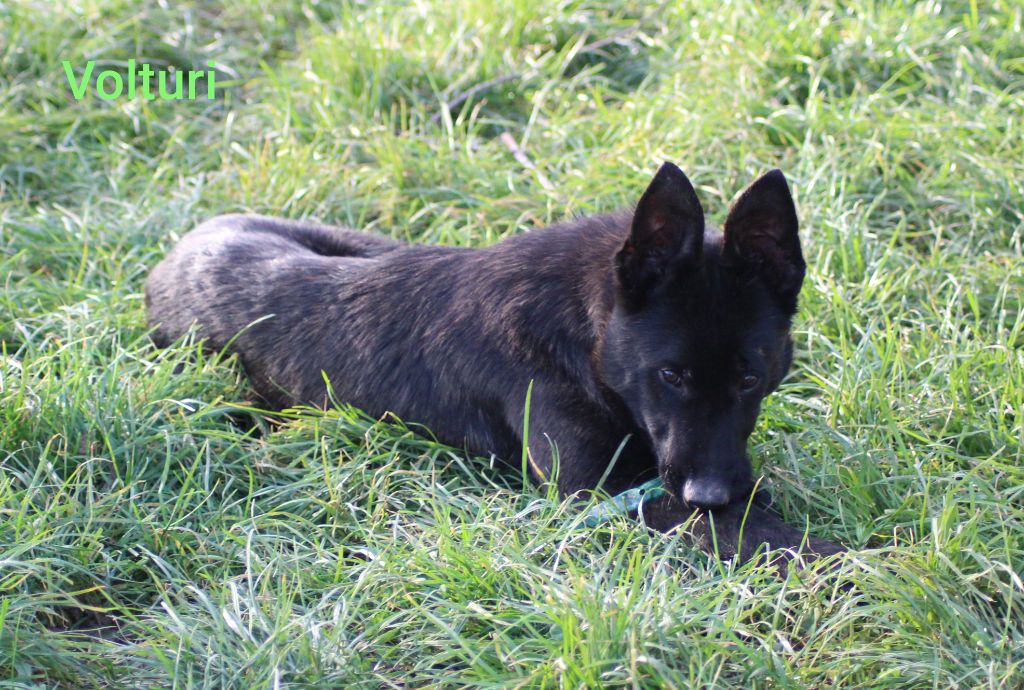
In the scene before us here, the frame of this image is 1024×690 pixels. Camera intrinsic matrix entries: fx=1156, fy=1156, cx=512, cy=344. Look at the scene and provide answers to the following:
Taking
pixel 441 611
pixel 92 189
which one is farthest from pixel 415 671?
pixel 92 189

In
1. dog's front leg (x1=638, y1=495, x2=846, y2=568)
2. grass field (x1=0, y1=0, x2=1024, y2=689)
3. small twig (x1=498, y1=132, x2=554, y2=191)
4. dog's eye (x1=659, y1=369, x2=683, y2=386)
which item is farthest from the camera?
small twig (x1=498, y1=132, x2=554, y2=191)

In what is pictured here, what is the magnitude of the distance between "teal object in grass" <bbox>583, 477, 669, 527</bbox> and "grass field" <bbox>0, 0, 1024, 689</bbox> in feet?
0.20

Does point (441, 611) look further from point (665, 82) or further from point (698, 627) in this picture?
point (665, 82)

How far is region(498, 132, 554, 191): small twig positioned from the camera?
487 centimetres

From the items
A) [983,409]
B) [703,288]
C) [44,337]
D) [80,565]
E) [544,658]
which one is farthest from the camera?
[44,337]

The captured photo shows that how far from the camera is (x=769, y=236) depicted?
317 centimetres

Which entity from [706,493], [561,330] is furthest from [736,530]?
[561,330]

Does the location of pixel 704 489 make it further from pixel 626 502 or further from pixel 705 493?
pixel 626 502

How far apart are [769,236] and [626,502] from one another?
0.83 meters

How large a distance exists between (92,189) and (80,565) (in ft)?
9.02

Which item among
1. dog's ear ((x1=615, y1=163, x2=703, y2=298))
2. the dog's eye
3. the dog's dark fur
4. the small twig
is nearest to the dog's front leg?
the dog's dark fur

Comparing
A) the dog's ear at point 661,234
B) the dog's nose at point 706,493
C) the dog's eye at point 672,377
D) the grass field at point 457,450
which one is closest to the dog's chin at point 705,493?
the dog's nose at point 706,493

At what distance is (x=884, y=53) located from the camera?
5277 mm

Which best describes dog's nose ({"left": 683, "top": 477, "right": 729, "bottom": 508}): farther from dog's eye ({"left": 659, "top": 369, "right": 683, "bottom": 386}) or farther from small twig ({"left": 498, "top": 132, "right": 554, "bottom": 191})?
small twig ({"left": 498, "top": 132, "right": 554, "bottom": 191})
